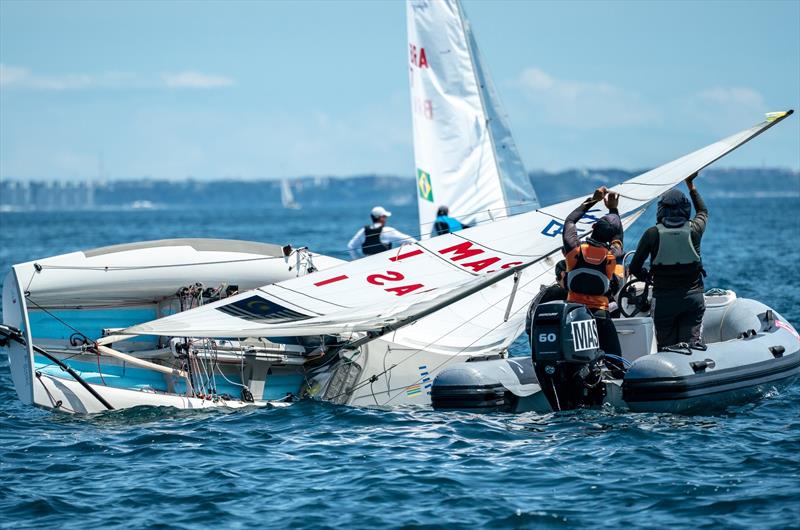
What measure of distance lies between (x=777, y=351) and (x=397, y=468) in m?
3.80

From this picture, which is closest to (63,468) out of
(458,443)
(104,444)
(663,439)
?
(104,444)

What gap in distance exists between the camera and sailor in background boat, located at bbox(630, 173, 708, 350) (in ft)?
29.5

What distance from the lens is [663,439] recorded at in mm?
7992

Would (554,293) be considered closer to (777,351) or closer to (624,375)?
(624,375)

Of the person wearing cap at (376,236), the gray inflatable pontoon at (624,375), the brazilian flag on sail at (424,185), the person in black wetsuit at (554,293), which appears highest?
the brazilian flag on sail at (424,185)

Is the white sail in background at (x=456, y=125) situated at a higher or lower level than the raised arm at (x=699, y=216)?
higher

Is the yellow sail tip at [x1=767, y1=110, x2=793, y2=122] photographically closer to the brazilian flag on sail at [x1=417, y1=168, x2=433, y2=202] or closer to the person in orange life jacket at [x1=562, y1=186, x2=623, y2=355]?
the person in orange life jacket at [x1=562, y1=186, x2=623, y2=355]

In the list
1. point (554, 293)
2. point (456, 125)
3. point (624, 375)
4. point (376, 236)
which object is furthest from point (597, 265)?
point (456, 125)

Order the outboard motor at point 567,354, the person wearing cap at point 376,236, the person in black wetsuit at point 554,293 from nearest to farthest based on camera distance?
1. the outboard motor at point 567,354
2. the person in black wetsuit at point 554,293
3. the person wearing cap at point 376,236

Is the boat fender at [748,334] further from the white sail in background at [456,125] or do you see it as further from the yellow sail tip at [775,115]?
the white sail in background at [456,125]

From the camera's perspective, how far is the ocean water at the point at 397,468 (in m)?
6.54

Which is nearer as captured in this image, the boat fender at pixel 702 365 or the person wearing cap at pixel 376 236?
the boat fender at pixel 702 365

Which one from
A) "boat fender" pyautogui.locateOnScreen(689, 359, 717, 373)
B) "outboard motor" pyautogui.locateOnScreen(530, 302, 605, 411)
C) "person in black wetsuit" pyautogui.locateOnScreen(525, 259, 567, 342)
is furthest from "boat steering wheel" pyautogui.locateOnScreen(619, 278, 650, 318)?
"outboard motor" pyautogui.locateOnScreen(530, 302, 605, 411)

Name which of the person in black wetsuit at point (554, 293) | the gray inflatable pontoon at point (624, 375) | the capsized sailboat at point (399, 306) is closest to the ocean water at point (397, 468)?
the gray inflatable pontoon at point (624, 375)
